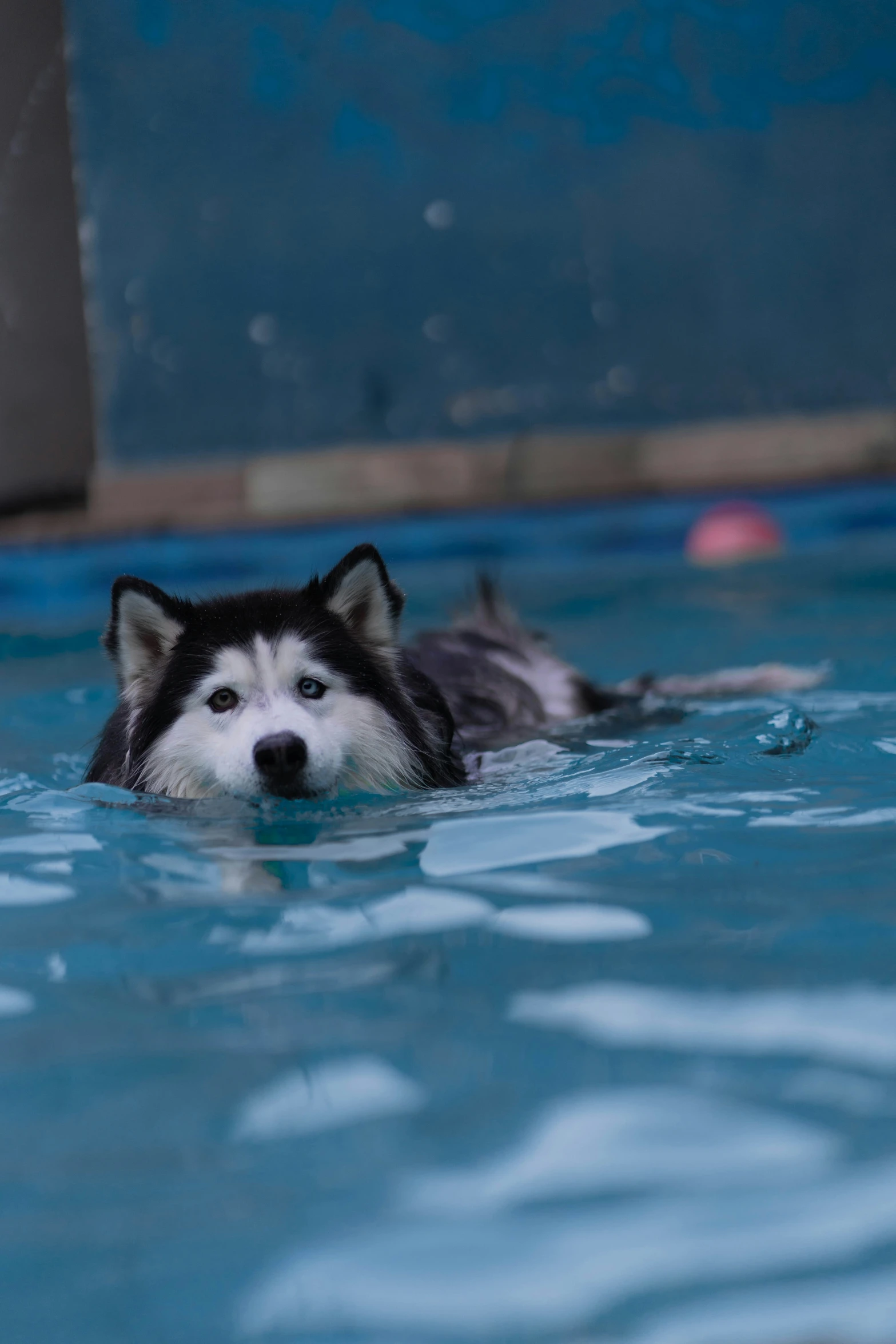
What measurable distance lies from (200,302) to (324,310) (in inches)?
34.1

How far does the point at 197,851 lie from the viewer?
269 centimetres

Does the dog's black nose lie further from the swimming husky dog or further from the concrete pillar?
the concrete pillar

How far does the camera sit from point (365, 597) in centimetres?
321

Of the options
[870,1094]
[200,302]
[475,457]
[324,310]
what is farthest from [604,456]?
[870,1094]

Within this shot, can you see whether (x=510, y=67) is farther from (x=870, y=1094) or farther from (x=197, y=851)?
(x=870, y=1094)

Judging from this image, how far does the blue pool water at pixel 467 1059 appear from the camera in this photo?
1.34 m

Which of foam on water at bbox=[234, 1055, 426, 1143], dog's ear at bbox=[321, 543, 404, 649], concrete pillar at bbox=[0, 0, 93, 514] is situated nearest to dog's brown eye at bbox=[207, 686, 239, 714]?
dog's ear at bbox=[321, 543, 404, 649]

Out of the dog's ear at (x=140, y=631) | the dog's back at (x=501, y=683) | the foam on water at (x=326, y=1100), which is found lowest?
the foam on water at (x=326, y=1100)

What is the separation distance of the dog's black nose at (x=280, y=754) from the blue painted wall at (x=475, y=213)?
7.53m

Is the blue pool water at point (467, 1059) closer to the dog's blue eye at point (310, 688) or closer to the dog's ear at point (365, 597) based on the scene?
the dog's blue eye at point (310, 688)

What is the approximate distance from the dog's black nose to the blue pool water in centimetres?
12

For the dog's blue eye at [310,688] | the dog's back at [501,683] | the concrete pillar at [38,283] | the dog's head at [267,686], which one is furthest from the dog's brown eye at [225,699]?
the concrete pillar at [38,283]

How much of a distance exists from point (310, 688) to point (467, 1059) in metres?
1.41

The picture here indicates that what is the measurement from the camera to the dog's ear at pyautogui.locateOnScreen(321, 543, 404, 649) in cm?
315
